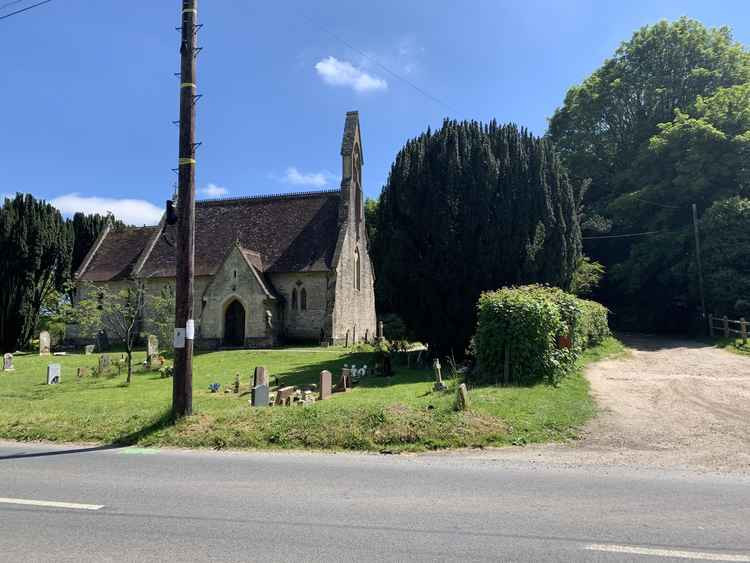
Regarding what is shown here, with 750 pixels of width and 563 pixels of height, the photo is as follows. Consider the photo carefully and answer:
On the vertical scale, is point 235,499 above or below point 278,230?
below

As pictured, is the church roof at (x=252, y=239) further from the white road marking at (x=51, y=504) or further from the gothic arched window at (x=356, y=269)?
the white road marking at (x=51, y=504)

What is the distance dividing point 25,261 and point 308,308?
20.7 meters

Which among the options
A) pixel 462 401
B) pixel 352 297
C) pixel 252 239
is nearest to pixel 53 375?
pixel 462 401

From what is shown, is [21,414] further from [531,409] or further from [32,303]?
[32,303]

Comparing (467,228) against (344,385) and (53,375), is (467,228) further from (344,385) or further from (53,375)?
(53,375)

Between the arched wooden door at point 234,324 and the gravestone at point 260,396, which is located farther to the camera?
the arched wooden door at point 234,324

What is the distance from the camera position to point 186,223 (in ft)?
34.4

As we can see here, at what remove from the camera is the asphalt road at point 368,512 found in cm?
455

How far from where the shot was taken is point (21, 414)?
11.9 metres

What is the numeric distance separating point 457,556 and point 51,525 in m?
4.01

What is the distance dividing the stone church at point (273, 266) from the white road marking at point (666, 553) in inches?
1057

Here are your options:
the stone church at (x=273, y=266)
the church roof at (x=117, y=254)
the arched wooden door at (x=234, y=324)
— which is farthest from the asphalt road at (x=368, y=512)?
the church roof at (x=117, y=254)

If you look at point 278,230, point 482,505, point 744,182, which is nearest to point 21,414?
point 482,505

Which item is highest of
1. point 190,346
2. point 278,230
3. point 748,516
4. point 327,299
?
point 278,230
